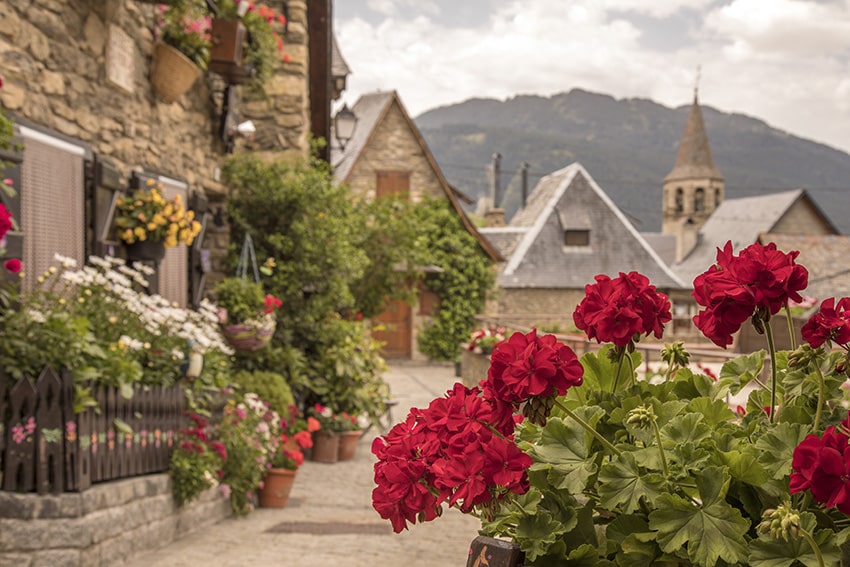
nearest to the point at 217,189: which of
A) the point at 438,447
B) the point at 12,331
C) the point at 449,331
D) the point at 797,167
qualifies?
the point at 12,331

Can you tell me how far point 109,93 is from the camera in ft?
18.7

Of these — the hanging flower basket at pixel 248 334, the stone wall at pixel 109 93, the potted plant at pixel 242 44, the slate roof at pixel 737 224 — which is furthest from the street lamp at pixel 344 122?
the slate roof at pixel 737 224

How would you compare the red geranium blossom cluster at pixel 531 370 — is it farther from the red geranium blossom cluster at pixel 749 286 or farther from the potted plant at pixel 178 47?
the potted plant at pixel 178 47

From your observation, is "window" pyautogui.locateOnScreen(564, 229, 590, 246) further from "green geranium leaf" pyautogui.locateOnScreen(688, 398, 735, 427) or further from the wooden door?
"green geranium leaf" pyautogui.locateOnScreen(688, 398, 735, 427)

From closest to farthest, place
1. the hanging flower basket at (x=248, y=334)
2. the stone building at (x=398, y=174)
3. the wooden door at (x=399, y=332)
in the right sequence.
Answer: the hanging flower basket at (x=248, y=334) → the stone building at (x=398, y=174) → the wooden door at (x=399, y=332)

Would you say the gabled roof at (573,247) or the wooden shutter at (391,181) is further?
the gabled roof at (573,247)

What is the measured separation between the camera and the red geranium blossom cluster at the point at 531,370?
134 cm

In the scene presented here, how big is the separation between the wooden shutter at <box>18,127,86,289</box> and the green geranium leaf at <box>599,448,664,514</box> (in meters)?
4.08

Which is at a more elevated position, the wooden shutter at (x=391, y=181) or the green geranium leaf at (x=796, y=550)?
the wooden shutter at (x=391, y=181)

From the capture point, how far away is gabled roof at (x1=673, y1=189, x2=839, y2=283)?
41.9 metres

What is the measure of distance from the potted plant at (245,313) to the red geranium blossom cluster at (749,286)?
21.9ft

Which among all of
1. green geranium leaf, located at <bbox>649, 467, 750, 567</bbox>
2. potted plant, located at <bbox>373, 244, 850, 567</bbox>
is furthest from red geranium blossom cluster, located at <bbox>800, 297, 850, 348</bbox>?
green geranium leaf, located at <bbox>649, 467, 750, 567</bbox>

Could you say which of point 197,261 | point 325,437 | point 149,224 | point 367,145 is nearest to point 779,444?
point 149,224

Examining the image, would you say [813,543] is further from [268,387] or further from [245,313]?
[245,313]
